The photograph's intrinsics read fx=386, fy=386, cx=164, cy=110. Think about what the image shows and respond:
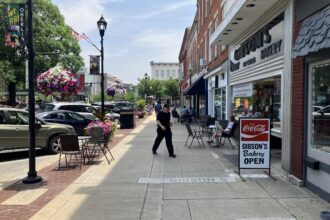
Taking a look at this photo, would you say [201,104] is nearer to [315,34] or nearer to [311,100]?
[311,100]

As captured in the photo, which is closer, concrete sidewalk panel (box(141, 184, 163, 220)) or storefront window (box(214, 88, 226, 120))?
concrete sidewalk panel (box(141, 184, 163, 220))

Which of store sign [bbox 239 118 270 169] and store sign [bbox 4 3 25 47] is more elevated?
store sign [bbox 4 3 25 47]

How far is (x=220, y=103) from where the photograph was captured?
21141 mm

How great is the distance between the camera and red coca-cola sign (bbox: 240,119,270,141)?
855 cm

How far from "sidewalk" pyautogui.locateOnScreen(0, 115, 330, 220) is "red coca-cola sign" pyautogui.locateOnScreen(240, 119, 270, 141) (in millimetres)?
846

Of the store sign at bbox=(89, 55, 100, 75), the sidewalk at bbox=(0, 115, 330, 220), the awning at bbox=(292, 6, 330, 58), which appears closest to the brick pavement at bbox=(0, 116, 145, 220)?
the sidewalk at bbox=(0, 115, 330, 220)

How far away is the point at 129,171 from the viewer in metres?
9.27

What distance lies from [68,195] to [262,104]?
8434 millimetres

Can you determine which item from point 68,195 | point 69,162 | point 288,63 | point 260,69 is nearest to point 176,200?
point 68,195

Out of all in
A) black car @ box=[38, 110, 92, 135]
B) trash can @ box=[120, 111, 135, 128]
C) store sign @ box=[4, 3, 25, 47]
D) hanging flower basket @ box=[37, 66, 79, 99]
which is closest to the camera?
store sign @ box=[4, 3, 25, 47]

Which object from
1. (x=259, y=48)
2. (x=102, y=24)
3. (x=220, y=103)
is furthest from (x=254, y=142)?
(x=220, y=103)

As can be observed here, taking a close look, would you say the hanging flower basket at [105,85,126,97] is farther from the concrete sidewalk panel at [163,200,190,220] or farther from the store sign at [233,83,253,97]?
the concrete sidewalk panel at [163,200,190,220]

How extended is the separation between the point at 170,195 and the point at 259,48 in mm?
6638

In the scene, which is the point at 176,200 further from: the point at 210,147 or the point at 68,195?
the point at 210,147
